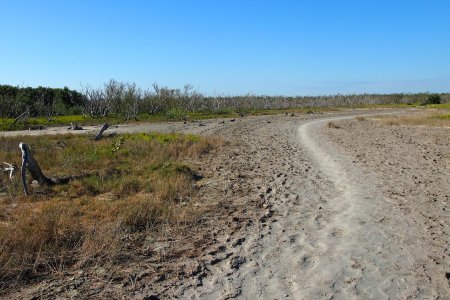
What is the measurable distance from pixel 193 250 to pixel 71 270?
5.67 feet

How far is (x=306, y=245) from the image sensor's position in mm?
6445

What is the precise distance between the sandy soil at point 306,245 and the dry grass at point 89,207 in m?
0.57

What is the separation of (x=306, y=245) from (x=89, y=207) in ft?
15.7

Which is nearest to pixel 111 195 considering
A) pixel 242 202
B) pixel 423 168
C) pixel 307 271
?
pixel 242 202

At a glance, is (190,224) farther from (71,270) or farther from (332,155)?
(332,155)

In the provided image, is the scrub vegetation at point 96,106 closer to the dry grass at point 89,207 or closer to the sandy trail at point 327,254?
the dry grass at point 89,207

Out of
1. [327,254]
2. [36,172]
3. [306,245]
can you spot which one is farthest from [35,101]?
[327,254]

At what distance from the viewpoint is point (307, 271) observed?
5480 mm

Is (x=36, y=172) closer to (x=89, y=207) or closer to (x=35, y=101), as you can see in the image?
(x=89, y=207)

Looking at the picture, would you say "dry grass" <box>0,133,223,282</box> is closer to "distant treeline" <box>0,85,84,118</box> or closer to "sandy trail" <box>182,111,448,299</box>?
"sandy trail" <box>182,111,448,299</box>

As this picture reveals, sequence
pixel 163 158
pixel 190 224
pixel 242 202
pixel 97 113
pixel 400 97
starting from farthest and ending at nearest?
pixel 400 97, pixel 97 113, pixel 163 158, pixel 242 202, pixel 190 224

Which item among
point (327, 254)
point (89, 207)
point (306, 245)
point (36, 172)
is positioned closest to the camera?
point (327, 254)

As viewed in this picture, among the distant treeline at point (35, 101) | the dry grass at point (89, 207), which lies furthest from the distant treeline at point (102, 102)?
the dry grass at point (89, 207)

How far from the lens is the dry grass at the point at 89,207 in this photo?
5938mm
